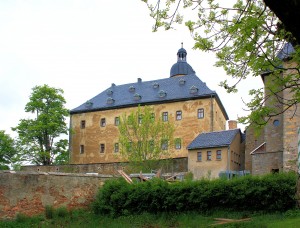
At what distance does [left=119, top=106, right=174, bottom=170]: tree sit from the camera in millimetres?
39375

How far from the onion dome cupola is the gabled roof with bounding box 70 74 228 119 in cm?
596

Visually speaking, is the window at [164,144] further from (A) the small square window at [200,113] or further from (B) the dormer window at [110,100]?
(B) the dormer window at [110,100]

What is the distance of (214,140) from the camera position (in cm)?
3931

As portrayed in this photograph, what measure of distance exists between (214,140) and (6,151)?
82.5ft

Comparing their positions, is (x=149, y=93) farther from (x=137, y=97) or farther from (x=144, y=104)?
(x=144, y=104)

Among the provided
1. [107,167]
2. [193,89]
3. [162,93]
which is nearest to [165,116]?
[162,93]

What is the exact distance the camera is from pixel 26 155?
48.3 meters

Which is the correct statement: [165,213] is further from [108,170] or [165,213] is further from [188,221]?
[108,170]

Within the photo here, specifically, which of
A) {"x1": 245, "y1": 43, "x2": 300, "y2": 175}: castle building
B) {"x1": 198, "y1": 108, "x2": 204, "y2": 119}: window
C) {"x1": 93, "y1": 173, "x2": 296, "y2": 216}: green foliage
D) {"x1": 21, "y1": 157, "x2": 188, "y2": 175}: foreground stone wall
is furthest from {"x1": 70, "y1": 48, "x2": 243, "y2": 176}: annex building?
{"x1": 93, "y1": 173, "x2": 296, "y2": 216}: green foliage

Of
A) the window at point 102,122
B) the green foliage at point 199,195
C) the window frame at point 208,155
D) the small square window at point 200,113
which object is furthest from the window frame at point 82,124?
the green foliage at point 199,195

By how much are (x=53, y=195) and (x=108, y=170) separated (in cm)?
2120

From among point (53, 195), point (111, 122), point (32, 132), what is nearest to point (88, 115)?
point (111, 122)

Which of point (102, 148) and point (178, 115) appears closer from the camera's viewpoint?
point (178, 115)

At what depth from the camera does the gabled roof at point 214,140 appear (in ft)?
125
